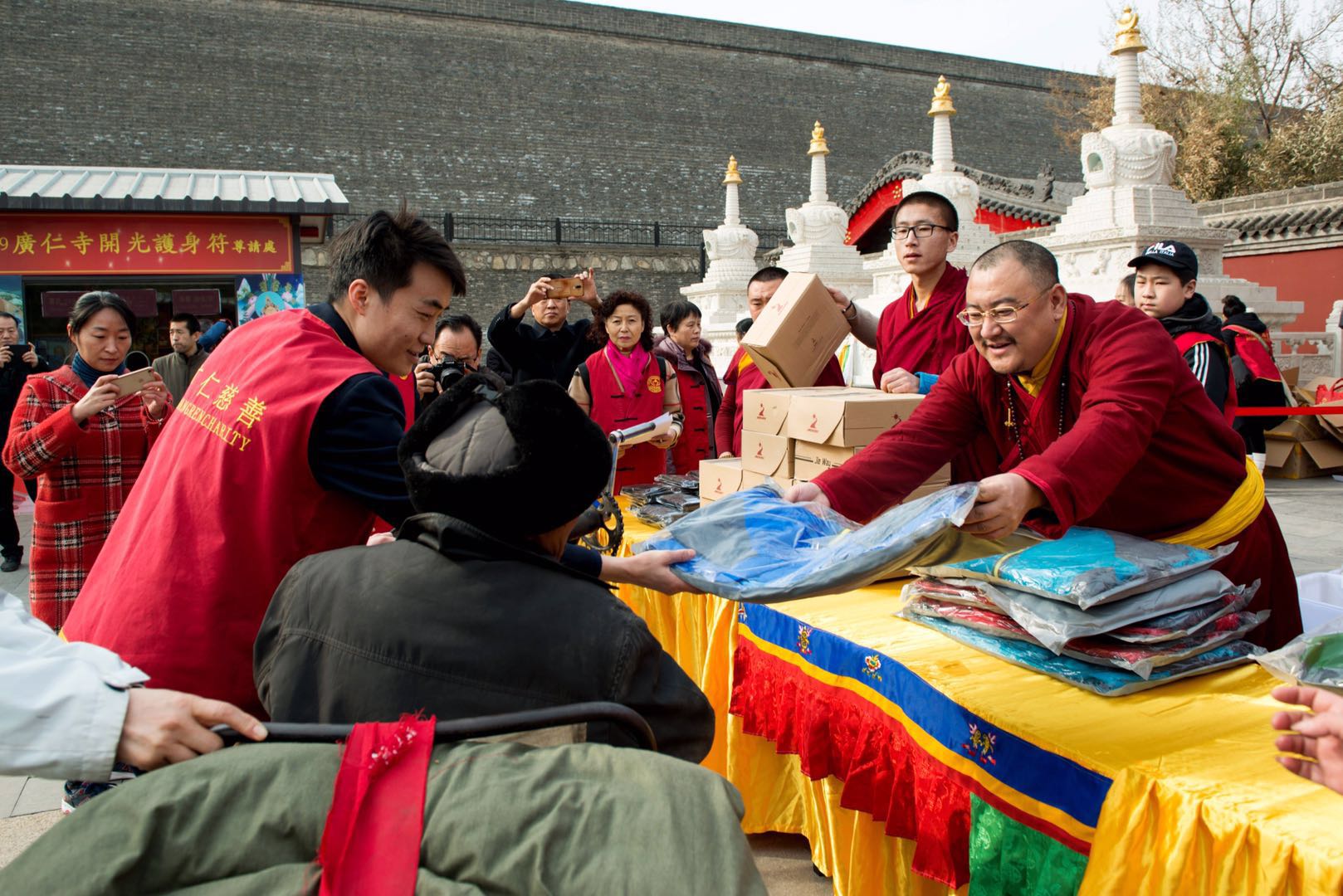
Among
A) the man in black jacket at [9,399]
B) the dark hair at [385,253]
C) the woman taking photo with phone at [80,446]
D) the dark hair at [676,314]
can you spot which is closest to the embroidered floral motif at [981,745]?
the dark hair at [385,253]

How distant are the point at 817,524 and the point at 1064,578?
17.3 inches

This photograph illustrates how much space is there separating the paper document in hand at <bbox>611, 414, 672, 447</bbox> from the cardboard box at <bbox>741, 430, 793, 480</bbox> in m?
0.39

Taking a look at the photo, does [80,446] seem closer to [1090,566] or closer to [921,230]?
[921,230]

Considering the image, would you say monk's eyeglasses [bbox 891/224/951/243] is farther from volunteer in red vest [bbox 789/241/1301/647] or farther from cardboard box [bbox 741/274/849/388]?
volunteer in red vest [bbox 789/241/1301/647]

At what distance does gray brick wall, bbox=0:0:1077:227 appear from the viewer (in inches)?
787

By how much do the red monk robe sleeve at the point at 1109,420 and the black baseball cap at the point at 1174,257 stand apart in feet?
6.32

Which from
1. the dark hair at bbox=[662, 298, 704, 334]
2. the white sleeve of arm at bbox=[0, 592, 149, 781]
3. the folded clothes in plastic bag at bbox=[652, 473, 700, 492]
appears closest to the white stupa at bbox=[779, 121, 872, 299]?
the dark hair at bbox=[662, 298, 704, 334]

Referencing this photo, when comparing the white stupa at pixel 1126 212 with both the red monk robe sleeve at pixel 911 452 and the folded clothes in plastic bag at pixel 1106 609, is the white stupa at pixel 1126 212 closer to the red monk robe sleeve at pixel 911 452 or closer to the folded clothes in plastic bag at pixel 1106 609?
the red monk robe sleeve at pixel 911 452

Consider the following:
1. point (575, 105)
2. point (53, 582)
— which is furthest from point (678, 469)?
point (575, 105)

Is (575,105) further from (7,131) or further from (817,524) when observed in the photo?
(817,524)

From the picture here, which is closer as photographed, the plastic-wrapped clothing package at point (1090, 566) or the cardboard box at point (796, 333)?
the plastic-wrapped clothing package at point (1090, 566)

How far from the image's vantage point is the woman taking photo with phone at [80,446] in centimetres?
300

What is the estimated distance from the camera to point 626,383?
4.10 metres

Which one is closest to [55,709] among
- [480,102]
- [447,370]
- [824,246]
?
[447,370]
